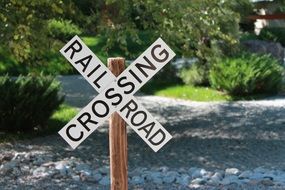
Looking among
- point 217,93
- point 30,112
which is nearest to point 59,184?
point 30,112

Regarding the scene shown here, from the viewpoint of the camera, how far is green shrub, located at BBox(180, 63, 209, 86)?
17250 mm

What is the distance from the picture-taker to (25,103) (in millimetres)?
10758

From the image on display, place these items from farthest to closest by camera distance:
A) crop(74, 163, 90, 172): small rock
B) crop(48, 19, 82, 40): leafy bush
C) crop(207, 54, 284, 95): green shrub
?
crop(207, 54, 284, 95): green shrub < crop(48, 19, 82, 40): leafy bush < crop(74, 163, 90, 172): small rock

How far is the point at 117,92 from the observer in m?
3.57

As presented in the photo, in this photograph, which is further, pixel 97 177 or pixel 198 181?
pixel 97 177

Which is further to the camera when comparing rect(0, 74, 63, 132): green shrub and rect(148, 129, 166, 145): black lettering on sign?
rect(0, 74, 63, 132): green shrub

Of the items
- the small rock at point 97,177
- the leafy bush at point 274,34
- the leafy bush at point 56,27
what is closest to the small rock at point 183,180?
the small rock at point 97,177

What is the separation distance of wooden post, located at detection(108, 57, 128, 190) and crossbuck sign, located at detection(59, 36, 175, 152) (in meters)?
0.08

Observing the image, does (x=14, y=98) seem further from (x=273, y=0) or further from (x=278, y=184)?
(x=273, y=0)

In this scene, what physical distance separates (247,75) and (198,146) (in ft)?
20.8

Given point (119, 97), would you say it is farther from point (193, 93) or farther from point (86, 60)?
point (193, 93)

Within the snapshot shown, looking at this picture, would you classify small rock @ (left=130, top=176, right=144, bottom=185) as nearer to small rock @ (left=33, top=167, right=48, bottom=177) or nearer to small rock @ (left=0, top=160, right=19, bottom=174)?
small rock @ (left=33, top=167, right=48, bottom=177)

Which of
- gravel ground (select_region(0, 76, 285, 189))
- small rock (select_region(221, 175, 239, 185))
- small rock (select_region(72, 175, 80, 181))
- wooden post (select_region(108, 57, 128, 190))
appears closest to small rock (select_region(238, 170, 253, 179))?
small rock (select_region(221, 175, 239, 185))

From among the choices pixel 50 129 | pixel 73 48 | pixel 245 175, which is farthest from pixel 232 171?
pixel 50 129
